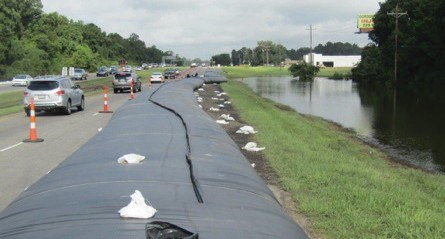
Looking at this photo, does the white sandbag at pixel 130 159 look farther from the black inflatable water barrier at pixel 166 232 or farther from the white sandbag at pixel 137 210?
the black inflatable water barrier at pixel 166 232

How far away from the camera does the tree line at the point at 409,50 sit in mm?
59531

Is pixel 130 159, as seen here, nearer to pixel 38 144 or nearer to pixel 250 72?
pixel 38 144

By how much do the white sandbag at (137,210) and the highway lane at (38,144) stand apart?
4.56 m

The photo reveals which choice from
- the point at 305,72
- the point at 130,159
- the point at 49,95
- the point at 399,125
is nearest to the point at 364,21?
the point at 305,72

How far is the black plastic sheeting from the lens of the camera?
347 centimetres

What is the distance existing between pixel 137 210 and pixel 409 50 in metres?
68.3

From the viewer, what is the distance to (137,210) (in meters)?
3.53

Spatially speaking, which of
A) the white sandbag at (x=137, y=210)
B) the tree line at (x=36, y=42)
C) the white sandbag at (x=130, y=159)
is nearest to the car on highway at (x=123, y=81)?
the white sandbag at (x=130, y=159)

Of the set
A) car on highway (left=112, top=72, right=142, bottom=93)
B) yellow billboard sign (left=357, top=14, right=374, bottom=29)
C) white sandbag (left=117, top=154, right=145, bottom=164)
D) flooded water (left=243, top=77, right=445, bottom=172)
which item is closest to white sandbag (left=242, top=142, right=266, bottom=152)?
flooded water (left=243, top=77, right=445, bottom=172)

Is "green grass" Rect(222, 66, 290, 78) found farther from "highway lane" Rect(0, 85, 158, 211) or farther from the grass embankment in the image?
the grass embankment

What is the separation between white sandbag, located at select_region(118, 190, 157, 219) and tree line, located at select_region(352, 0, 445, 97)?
50.9 metres

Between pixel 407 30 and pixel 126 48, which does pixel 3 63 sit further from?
pixel 126 48

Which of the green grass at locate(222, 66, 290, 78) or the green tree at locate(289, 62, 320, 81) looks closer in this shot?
the green tree at locate(289, 62, 320, 81)

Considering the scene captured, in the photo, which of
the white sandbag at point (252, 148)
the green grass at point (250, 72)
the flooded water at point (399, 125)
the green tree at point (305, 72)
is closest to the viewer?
the white sandbag at point (252, 148)
